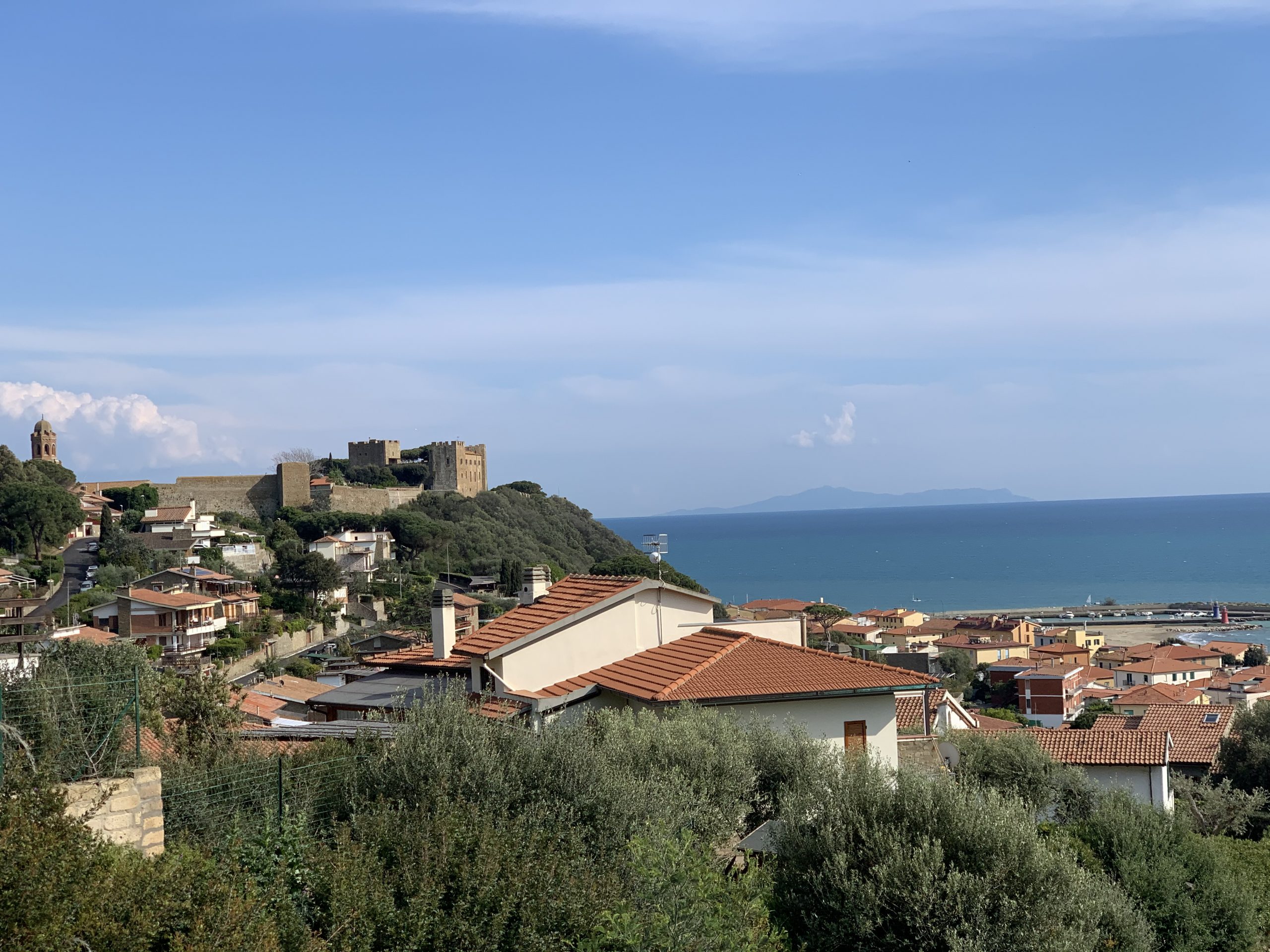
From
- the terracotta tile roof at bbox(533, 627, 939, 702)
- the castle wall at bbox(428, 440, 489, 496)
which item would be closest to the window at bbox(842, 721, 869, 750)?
the terracotta tile roof at bbox(533, 627, 939, 702)

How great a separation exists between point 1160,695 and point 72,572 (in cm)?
5732

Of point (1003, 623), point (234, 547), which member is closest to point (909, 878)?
point (234, 547)

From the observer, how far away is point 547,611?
15.1 m

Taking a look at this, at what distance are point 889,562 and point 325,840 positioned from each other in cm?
19664

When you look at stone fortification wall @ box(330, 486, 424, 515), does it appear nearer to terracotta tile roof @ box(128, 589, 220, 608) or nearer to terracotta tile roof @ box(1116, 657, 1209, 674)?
terracotta tile roof @ box(128, 589, 220, 608)

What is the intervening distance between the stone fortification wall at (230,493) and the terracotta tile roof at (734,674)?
273 ft

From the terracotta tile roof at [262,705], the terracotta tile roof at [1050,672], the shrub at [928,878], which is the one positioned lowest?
the terracotta tile roof at [1050,672]

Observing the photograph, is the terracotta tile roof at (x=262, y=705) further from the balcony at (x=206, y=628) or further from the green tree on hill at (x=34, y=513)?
the green tree on hill at (x=34, y=513)

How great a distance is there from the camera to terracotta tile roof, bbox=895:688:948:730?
19.8 metres

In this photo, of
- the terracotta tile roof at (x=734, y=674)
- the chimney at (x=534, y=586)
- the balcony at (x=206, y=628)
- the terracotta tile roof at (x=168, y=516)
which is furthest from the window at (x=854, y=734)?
the terracotta tile roof at (x=168, y=516)

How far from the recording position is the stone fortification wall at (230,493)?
90.8 meters

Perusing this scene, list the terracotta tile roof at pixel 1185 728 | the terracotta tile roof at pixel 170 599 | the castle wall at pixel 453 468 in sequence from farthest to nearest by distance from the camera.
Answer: the castle wall at pixel 453 468
the terracotta tile roof at pixel 170 599
the terracotta tile roof at pixel 1185 728

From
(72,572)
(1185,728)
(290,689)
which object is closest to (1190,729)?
(1185,728)

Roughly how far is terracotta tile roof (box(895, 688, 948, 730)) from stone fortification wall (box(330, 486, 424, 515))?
74033mm
